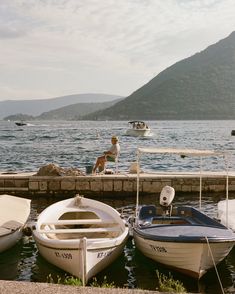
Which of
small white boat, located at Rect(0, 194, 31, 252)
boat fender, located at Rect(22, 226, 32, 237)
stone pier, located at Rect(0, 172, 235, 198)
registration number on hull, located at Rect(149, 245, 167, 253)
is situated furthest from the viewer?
stone pier, located at Rect(0, 172, 235, 198)

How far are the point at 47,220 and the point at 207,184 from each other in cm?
959

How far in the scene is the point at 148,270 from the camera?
1126 cm

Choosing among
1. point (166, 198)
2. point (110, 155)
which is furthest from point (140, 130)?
point (166, 198)

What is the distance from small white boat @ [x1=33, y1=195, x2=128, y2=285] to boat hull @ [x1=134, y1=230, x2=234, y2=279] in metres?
1.06

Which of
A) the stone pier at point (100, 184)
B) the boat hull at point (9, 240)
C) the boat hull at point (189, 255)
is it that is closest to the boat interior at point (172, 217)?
the boat hull at point (189, 255)

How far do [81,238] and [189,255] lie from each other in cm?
244

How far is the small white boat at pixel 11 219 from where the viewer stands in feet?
39.1

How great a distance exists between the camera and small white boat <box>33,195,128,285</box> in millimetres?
9859

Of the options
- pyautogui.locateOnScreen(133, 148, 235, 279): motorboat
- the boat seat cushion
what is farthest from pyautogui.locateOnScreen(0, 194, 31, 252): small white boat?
pyautogui.locateOnScreen(133, 148, 235, 279): motorboat

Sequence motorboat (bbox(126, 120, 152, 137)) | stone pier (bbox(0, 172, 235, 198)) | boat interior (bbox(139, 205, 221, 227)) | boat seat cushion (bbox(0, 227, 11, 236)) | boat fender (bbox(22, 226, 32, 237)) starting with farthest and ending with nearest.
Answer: motorboat (bbox(126, 120, 152, 137)) → stone pier (bbox(0, 172, 235, 198)) → boat fender (bbox(22, 226, 32, 237)) → boat interior (bbox(139, 205, 221, 227)) → boat seat cushion (bbox(0, 227, 11, 236))

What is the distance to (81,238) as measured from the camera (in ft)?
33.8

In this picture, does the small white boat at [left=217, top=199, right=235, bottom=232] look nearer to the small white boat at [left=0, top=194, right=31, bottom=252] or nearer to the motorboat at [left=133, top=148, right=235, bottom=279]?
the motorboat at [left=133, top=148, right=235, bottom=279]

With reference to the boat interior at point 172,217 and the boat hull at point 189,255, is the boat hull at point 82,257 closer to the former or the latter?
the boat hull at point 189,255

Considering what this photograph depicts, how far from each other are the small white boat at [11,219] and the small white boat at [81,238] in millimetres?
781
